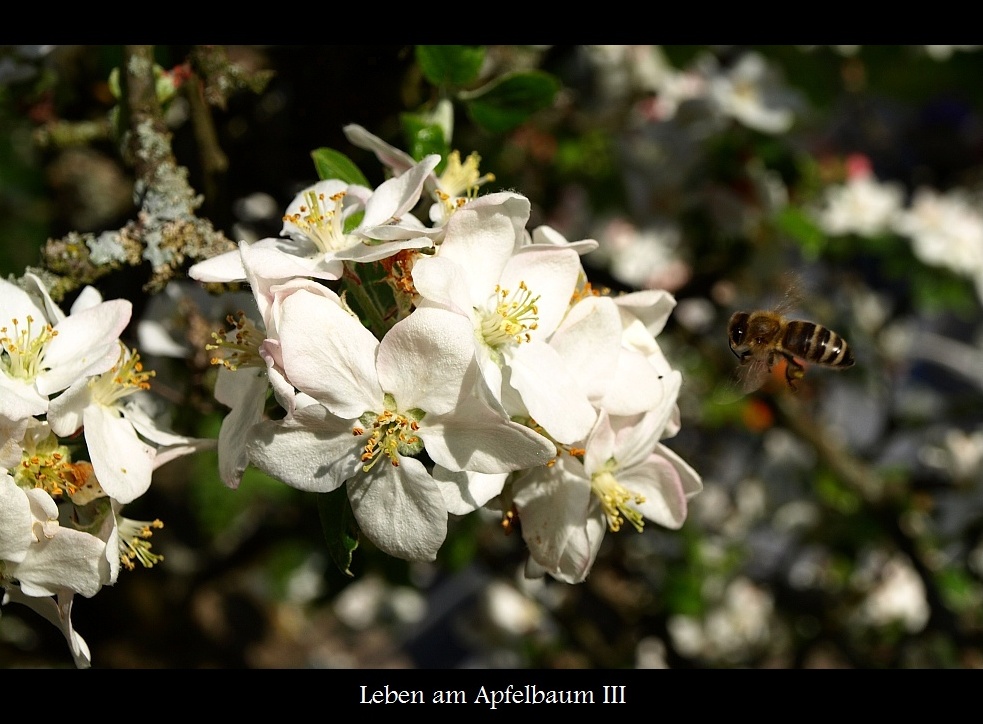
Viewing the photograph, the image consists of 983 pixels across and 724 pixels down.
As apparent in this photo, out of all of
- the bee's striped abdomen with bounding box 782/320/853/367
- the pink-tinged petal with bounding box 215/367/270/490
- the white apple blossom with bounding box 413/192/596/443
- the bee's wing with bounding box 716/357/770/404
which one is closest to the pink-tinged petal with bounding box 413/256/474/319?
the white apple blossom with bounding box 413/192/596/443

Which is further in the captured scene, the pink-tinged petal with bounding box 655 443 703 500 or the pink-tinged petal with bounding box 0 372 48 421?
the pink-tinged petal with bounding box 655 443 703 500

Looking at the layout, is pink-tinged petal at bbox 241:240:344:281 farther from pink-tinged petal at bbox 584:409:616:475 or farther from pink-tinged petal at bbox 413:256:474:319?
pink-tinged petal at bbox 584:409:616:475

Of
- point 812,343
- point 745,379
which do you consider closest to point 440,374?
point 745,379

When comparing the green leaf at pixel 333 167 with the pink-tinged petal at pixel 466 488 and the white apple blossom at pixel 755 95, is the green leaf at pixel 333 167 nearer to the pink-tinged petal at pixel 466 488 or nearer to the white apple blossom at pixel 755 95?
the pink-tinged petal at pixel 466 488

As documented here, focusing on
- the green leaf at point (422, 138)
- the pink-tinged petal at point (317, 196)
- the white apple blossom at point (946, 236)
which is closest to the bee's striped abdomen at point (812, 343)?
the green leaf at point (422, 138)

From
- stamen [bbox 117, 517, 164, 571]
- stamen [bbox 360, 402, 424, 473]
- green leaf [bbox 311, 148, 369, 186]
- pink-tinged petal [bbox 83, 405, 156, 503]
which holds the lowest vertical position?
stamen [bbox 117, 517, 164, 571]

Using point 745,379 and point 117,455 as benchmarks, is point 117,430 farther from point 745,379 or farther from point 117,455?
point 745,379
